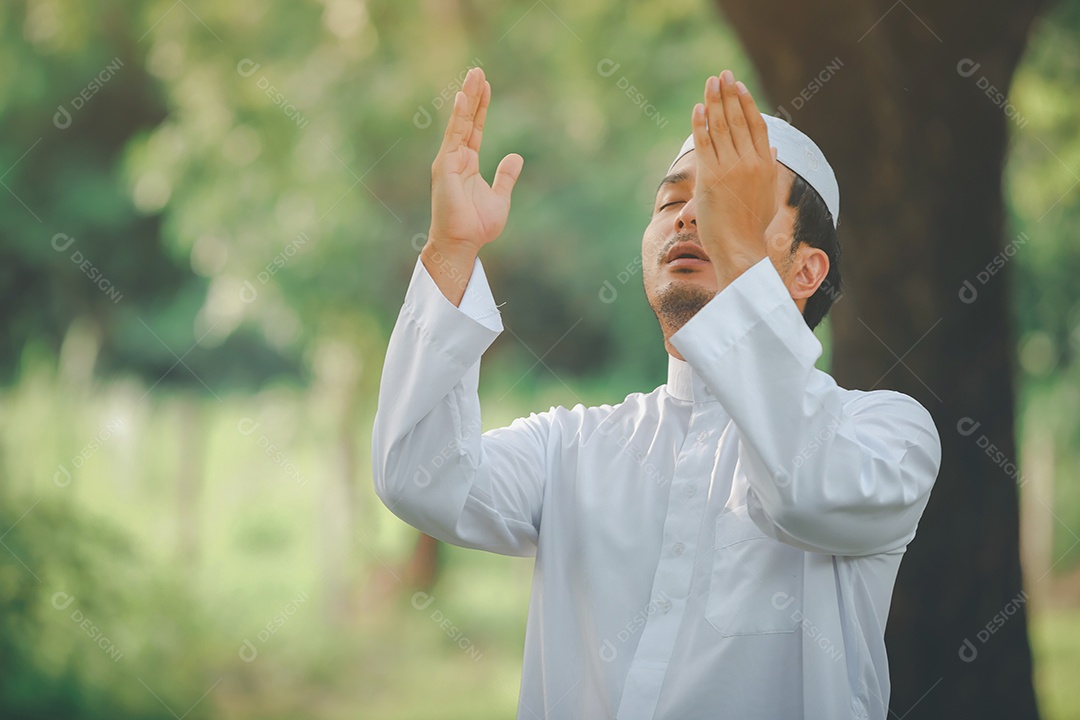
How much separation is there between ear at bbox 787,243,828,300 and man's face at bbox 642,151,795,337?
32 millimetres

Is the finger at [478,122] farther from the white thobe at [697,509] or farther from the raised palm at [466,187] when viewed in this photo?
the white thobe at [697,509]

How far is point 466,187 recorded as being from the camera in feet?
6.23

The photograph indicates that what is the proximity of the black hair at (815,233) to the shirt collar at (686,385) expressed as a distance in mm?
318

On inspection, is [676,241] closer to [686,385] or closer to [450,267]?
[686,385]

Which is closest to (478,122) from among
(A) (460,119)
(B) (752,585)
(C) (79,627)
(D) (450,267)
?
(A) (460,119)

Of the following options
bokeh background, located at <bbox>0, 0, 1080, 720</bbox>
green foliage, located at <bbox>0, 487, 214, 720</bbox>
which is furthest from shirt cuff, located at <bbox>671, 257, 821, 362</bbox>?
green foliage, located at <bbox>0, 487, 214, 720</bbox>

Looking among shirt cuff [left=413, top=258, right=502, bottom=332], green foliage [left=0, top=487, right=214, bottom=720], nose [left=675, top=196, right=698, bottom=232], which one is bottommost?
green foliage [left=0, top=487, right=214, bottom=720]

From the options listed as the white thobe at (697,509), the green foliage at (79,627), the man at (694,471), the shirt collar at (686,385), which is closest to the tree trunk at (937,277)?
the man at (694,471)

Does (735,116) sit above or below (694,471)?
above

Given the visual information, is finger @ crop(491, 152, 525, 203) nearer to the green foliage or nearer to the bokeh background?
the bokeh background

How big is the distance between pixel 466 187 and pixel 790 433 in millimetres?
769

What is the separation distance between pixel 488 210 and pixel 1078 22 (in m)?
4.30

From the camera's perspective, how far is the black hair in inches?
85.2

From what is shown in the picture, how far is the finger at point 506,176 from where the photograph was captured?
1951 mm
